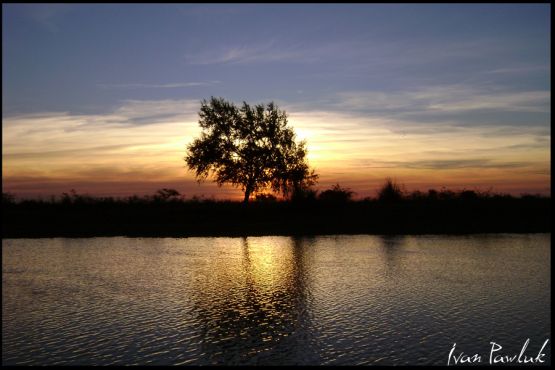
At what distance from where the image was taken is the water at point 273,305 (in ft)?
36.0

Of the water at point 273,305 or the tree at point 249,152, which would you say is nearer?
the water at point 273,305

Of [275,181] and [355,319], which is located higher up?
[275,181]

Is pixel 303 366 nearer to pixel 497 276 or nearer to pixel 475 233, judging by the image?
pixel 497 276

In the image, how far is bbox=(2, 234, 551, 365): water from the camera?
11.0 m

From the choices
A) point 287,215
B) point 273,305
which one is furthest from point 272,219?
point 273,305

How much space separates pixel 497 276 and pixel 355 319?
8.90m

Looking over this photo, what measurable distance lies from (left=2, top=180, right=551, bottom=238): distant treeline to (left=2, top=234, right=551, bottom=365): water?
1131 cm

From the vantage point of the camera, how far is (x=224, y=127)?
5138 cm

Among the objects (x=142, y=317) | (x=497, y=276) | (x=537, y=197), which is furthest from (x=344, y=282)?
(x=537, y=197)

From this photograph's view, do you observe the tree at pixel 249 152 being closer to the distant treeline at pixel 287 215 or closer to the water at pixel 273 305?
the distant treeline at pixel 287 215

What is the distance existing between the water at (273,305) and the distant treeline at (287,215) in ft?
37.1

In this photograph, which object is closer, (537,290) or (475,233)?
(537,290)

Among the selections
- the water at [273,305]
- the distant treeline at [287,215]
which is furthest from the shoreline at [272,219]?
the water at [273,305]

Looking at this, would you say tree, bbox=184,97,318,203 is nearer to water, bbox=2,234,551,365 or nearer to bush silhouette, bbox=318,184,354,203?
bush silhouette, bbox=318,184,354,203
